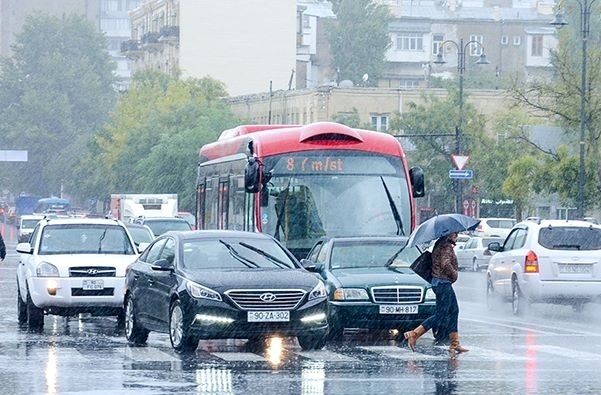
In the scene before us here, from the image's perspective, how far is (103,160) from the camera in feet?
367

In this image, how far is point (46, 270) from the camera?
24766 millimetres

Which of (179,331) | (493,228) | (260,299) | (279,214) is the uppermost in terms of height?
(279,214)

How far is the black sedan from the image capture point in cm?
1961

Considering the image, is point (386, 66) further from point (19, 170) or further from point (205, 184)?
point (205, 184)

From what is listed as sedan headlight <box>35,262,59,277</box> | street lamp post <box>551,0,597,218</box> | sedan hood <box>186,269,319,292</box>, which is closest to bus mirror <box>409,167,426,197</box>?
sedan headlight <box>35,262,59,277</box>

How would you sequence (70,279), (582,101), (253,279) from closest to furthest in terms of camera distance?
1. (253,279)
2. (70,279)
3. (582,101)

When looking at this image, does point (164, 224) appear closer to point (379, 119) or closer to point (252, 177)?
point (252, 177)

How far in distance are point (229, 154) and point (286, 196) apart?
3687 mm

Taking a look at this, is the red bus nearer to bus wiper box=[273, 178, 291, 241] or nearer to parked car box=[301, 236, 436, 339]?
bus wiper box=[273, 178, 291, 241]

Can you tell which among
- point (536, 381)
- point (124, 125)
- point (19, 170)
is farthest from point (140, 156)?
point (536, 381)

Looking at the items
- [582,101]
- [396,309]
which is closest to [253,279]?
[396,309]

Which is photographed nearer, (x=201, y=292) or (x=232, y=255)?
(x=201, y=292)

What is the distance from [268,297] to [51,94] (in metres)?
132

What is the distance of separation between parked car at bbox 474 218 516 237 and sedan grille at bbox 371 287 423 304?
4190cm
